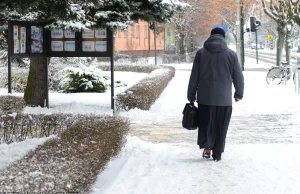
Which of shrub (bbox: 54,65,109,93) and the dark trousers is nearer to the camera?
the dark trousers

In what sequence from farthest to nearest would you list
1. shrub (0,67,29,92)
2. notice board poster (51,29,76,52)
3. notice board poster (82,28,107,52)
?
1. shrub (0,67,29,92)
2. notice board poster (51,29,76,52)
3. notice board poster (82,28,107,52)

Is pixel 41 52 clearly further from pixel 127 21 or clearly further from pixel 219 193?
pixel 219 193

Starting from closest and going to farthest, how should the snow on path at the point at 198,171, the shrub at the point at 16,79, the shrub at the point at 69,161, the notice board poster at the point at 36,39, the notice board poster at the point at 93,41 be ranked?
the shrub at the point at 69,161 < the snow on path at the point at 198,171 < the notice board poster at the point at 36,39 < the notice board poster at the point at 93,41 < the shrub at the point at 16,79

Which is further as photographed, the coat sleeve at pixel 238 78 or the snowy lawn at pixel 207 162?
the coat sleeve at pixel 238 78

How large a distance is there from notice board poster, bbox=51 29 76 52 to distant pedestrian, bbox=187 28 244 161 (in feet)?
19.7

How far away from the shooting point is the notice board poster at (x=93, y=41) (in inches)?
508

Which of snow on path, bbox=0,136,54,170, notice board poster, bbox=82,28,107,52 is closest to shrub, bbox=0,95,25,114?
notice board poster, bbox=82,28,107,52

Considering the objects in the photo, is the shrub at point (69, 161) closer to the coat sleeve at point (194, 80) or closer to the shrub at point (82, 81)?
the coat sleeve at point (194, 80)

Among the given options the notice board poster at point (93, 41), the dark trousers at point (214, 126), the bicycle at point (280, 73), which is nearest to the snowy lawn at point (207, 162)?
the dark trousers at point (214, 126)

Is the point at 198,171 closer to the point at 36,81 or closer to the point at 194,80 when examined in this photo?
the point at 194,80

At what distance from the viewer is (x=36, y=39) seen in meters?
12.9

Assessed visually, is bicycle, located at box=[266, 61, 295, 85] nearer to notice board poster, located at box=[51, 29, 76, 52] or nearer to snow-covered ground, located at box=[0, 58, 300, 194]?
snow-covered ground, located at box=[0, 58, 300, 194]

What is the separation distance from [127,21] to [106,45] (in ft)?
3.44

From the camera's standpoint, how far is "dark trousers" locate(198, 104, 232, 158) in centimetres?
746
